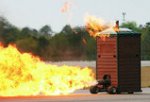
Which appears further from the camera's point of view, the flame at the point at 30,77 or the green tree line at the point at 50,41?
the green tree line at the point at 50,41

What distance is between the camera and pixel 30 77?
83.8 feet

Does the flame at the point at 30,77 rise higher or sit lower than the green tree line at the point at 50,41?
lower

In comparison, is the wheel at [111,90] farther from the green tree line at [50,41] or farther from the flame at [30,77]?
the green tree line at [50,41]

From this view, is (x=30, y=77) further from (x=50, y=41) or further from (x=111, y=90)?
(x=50, y=41)

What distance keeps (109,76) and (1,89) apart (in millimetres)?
6029

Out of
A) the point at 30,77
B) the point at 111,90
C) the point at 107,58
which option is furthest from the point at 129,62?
the point at 30,77

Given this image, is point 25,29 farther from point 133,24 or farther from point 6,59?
point 133,24

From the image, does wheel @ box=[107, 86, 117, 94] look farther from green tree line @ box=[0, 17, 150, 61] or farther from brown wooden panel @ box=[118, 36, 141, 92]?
green tree line @ box=[0, 17, 150, 61]

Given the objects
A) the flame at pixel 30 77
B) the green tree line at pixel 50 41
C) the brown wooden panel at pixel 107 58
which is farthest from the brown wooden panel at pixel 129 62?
the green tree line at pixel 50 41

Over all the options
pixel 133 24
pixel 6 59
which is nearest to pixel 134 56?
pixel 6 59

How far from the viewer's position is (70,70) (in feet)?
88.4

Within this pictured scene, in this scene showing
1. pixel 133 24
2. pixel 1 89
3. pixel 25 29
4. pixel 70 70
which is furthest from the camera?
pixel 133 24

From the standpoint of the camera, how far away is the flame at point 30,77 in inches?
977

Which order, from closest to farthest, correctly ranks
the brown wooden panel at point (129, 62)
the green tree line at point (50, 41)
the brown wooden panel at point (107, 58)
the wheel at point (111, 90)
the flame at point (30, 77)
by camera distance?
the flame at point (30, 77), the wheel at point (111, 90), the brown wooden panel at point (129, 62), the brown wooden panel at point (107, 58), the green tree line at point (50, 41)
